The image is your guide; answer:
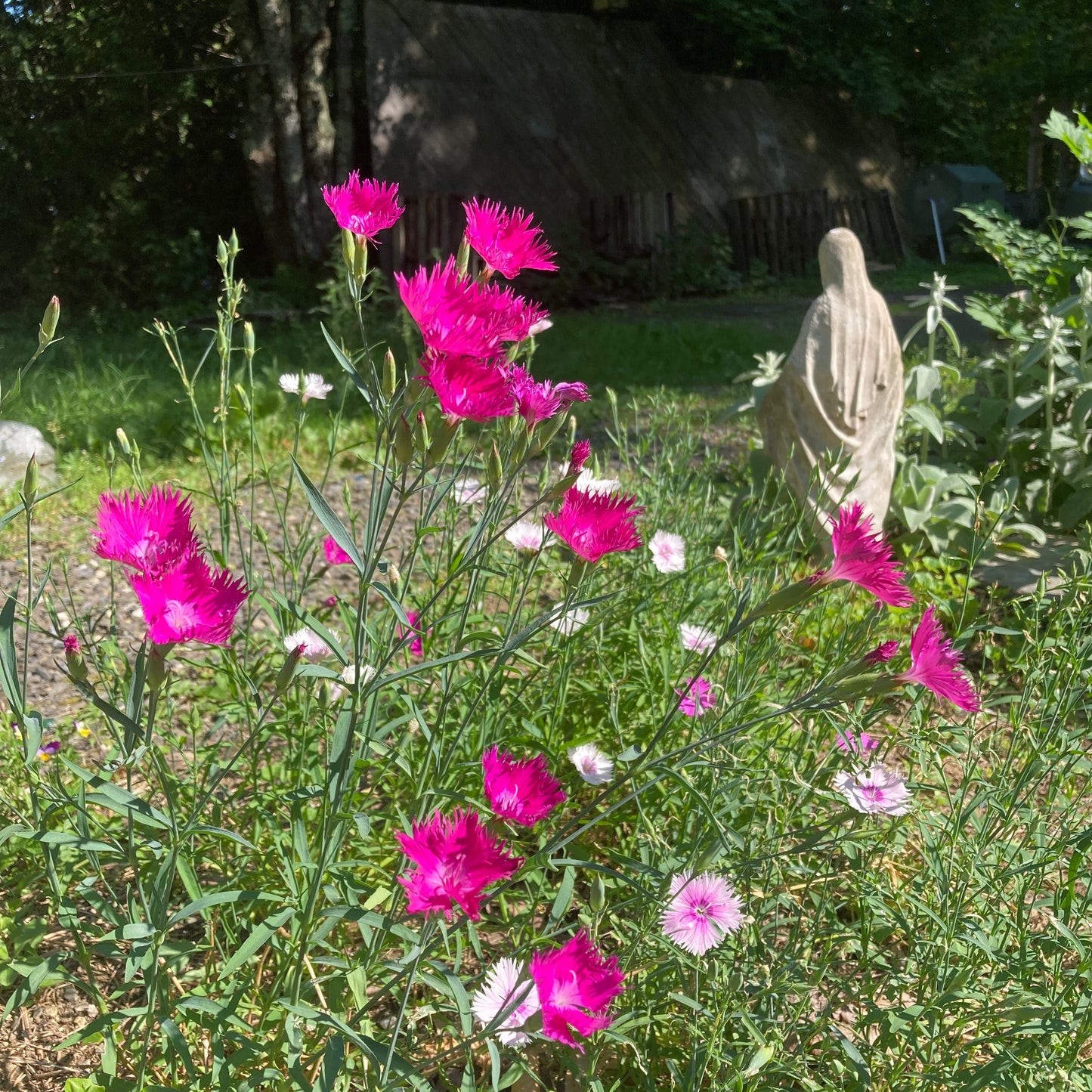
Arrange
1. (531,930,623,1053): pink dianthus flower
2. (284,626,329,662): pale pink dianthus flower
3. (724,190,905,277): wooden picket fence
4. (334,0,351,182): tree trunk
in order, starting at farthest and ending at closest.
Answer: (724,190,905,277): wooden picket fence
(334,0,351,182): tree trunk
(284,626,329,662): pale pink dianthus flower
(531,930,623,1053): pink dianthus flower

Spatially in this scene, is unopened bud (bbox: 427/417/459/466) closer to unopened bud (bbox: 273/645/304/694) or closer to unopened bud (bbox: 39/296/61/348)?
unopened bud (bbox: 273/645/304/694)

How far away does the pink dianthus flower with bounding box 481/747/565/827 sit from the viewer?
99 cm

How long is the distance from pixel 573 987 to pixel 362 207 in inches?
29.6

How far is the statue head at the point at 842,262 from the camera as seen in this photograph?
3342mm

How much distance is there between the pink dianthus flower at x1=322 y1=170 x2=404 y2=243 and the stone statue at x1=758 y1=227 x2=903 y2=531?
7.51 feet

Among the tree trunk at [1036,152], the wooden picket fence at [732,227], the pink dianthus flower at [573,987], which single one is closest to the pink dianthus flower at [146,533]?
the pink dianthus flower at [573,987]

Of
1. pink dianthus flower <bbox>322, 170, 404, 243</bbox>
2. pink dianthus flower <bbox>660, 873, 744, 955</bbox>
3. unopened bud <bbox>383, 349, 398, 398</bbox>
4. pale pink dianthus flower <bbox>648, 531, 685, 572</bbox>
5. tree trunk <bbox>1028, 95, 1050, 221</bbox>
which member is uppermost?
pink dianthus flower <bbox>322, 170, 404, 243</bbox>

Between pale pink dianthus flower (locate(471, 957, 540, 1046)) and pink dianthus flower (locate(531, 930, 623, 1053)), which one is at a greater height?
pink dianthus flower (locate(531, 930, 623, 1053))

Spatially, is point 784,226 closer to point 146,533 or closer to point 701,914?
point 701,914

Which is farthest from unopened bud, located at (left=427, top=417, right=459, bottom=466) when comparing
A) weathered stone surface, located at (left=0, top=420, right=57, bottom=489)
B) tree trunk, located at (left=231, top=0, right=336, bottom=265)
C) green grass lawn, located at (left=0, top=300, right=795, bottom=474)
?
tree trunk, located at (left=231, top=0, right=336, bottom=265)

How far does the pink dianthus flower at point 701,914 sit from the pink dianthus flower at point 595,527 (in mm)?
379

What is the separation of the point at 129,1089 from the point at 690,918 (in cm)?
66

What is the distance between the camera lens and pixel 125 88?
868 centimetres

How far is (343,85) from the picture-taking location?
28.0 feet
